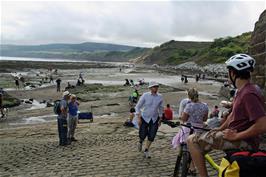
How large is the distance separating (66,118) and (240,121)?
8.75 m

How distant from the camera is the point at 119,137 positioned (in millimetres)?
12812

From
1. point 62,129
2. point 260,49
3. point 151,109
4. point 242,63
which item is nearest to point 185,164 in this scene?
point 242,63

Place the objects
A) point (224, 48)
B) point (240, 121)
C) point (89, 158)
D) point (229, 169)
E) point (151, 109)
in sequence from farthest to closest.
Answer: point (224, 48), point (89, 158), point (151, 109), point (240, 121), point (229, 169)

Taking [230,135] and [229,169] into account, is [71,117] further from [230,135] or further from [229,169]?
[229,169]

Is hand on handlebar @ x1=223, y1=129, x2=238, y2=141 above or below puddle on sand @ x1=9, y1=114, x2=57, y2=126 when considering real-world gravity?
above

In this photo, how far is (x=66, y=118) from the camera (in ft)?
40.0

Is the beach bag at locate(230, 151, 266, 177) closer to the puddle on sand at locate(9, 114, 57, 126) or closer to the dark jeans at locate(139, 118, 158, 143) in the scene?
the dark jeans at locate(139, 118, 158, 143)

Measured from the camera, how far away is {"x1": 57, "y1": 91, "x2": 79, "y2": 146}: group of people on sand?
11.9 metres

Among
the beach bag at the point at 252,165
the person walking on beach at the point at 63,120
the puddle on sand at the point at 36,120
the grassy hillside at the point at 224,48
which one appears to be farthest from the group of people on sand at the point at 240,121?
the grassy hillside at the point at 224,48

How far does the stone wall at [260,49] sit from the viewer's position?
934 centimetres

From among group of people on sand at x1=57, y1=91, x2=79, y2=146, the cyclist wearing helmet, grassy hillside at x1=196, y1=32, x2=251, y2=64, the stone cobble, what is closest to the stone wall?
the stone cobble

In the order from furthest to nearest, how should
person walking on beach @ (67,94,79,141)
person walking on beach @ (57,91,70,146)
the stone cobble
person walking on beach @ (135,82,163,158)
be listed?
person walking on beach @ (67,94,79,141) → person walking on beach @ (57,91,70,146) → person walking on beach @ (135,82,163,158) → the stone cobble

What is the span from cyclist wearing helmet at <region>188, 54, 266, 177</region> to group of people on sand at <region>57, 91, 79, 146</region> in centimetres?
786

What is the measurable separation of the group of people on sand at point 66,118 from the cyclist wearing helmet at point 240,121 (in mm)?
7857
